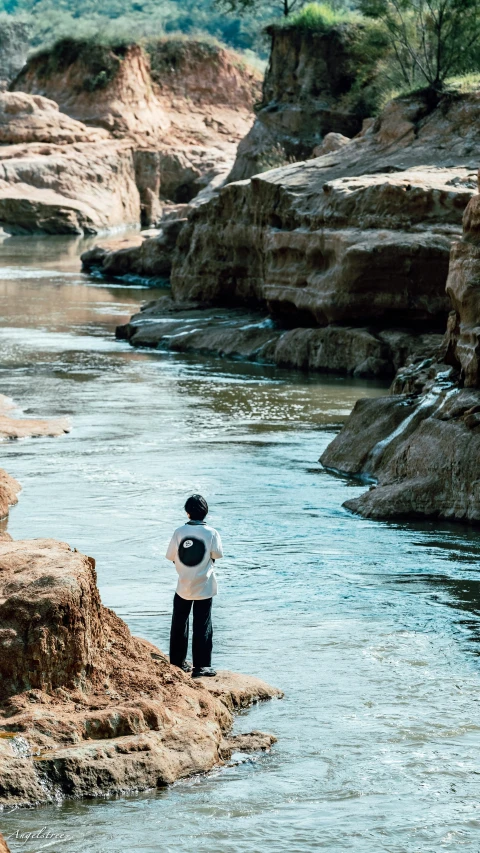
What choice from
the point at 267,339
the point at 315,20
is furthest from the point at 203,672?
the point at 315,20

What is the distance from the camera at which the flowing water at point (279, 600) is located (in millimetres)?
5312

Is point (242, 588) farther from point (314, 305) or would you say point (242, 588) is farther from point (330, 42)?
point (330, 42)

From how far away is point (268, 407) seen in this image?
58.2ft

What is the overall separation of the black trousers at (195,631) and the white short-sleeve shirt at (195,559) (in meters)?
0.05

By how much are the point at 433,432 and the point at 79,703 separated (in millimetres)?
7082

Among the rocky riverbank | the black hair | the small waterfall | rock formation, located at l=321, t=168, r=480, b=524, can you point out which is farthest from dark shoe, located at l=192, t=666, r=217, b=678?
the small waterfall

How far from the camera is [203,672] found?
6863mm

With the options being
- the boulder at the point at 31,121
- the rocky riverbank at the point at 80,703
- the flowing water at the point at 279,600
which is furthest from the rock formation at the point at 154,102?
the rocky riverbank at the point at 80,703

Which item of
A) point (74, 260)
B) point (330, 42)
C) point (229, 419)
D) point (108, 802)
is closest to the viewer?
point (108, 802)

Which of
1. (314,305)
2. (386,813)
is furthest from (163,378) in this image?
(386,813)

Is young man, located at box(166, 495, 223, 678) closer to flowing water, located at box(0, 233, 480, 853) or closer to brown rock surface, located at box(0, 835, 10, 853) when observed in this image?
flowing water, located at box(0, 233, 480, 853)

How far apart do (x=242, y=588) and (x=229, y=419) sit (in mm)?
7562

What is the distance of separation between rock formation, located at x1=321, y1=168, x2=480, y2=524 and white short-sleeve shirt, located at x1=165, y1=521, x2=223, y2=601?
4876 millimetres

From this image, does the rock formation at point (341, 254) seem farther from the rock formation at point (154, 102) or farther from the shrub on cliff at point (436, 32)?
the rock formation at point (154, 102)
